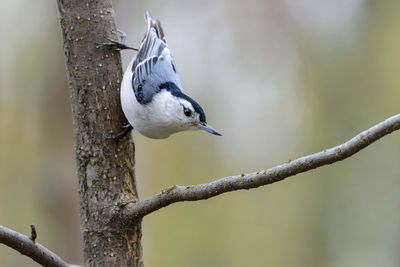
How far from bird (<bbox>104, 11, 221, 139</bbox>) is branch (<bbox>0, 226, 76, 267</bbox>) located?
74 centimetres

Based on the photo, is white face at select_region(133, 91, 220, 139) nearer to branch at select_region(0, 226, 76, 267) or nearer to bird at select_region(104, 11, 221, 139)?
bird at select_region(104, 11, 221, 139)

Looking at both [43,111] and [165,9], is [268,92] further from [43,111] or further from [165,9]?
[43,111]

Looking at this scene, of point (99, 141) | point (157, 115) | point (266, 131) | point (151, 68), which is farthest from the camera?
point (266, 131)

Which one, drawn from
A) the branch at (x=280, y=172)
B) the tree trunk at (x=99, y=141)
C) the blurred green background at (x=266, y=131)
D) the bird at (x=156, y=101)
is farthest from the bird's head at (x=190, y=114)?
the blurred green background at (x=266, y=131)

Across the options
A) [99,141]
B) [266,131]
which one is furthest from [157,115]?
[266,131]

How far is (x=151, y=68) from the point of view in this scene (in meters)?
3.20

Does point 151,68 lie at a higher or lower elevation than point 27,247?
higher

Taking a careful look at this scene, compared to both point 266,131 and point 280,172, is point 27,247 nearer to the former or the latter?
point 280,172

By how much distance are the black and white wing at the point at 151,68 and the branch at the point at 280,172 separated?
950mm

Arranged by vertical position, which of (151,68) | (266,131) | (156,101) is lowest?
(156,101)

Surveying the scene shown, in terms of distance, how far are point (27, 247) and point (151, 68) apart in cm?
156

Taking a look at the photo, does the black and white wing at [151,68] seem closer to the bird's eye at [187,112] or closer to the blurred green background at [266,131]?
the bird's eye at [187,112]

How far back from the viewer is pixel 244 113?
843 cm

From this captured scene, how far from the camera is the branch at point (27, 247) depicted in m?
1.83
